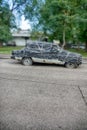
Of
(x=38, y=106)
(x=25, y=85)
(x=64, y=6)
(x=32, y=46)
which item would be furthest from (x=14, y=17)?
(x=38, y=106)

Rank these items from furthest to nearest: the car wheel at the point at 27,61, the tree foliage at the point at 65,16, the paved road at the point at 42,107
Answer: the tree foliage at the point at 65,16, the car wheel at the point at 27,61, the paved road at the point at 42,107

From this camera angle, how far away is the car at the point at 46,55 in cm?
1673

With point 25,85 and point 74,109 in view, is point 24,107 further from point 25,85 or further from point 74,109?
point 25,85

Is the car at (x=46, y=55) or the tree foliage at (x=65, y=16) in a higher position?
the tree foliage at (x=65, y=16)

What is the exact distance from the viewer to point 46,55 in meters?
16.8

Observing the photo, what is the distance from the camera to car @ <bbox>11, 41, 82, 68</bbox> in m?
16.7

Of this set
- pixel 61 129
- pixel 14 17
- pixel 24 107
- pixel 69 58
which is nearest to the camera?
pixel 61 129

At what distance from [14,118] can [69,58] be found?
11.6 meters

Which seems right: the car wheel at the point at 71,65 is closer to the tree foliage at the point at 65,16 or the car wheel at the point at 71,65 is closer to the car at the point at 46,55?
the car at the point at 46,55

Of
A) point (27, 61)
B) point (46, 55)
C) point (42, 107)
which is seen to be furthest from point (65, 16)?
point (42, 107)

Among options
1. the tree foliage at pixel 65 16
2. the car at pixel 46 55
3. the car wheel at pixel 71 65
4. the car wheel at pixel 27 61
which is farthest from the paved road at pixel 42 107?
the tree foliage at pixel 65 16

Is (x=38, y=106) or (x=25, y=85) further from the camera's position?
(x=25, y=85)

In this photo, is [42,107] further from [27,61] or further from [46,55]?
[27,61]

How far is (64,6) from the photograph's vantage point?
2661cm
